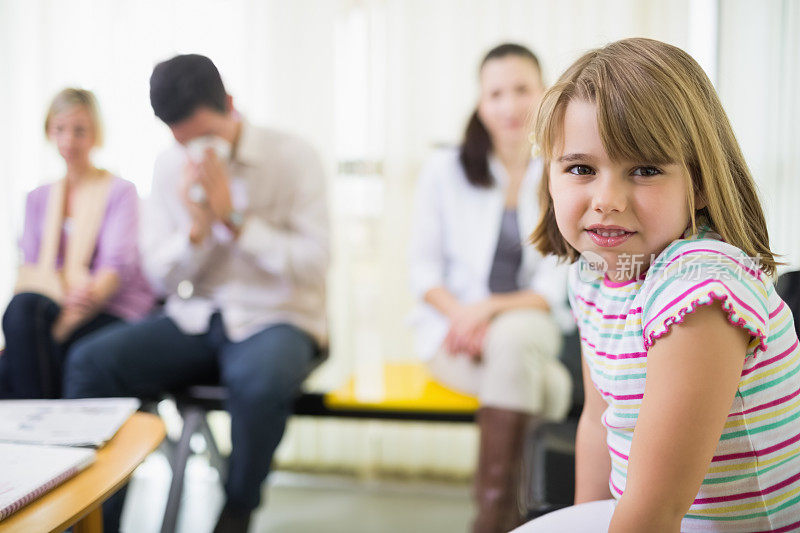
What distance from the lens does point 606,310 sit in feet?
2.25

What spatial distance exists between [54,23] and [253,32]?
57 centimetres

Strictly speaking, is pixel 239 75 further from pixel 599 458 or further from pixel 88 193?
pixel 599 458

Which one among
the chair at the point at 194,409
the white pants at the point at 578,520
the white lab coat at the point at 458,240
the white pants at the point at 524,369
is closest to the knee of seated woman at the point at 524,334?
the white pants at the point at 524,369

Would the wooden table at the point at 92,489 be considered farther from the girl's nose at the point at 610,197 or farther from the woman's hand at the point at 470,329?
the woman's hand at the point at 470,329

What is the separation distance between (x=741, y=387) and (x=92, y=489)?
0.68 meters

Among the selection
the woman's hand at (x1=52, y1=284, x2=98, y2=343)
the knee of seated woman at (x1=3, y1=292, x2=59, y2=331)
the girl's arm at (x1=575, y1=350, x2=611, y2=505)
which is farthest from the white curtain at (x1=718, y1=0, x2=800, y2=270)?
the woman's hand at (x1=52, y1=284, x2=98, y2=343)

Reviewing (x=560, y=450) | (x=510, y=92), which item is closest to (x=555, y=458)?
(x=560, y=450)

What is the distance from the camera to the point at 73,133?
1409mm

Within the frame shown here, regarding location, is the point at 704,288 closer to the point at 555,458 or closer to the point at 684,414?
the point at 684,414

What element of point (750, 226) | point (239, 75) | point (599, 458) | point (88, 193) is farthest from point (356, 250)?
point (750, 226)

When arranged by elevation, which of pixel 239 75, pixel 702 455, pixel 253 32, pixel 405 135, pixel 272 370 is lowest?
pixel 272 370

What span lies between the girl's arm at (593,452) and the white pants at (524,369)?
24.6 inches

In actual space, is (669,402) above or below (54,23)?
below

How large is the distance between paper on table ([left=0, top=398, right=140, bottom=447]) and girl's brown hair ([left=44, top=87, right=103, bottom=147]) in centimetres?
65
